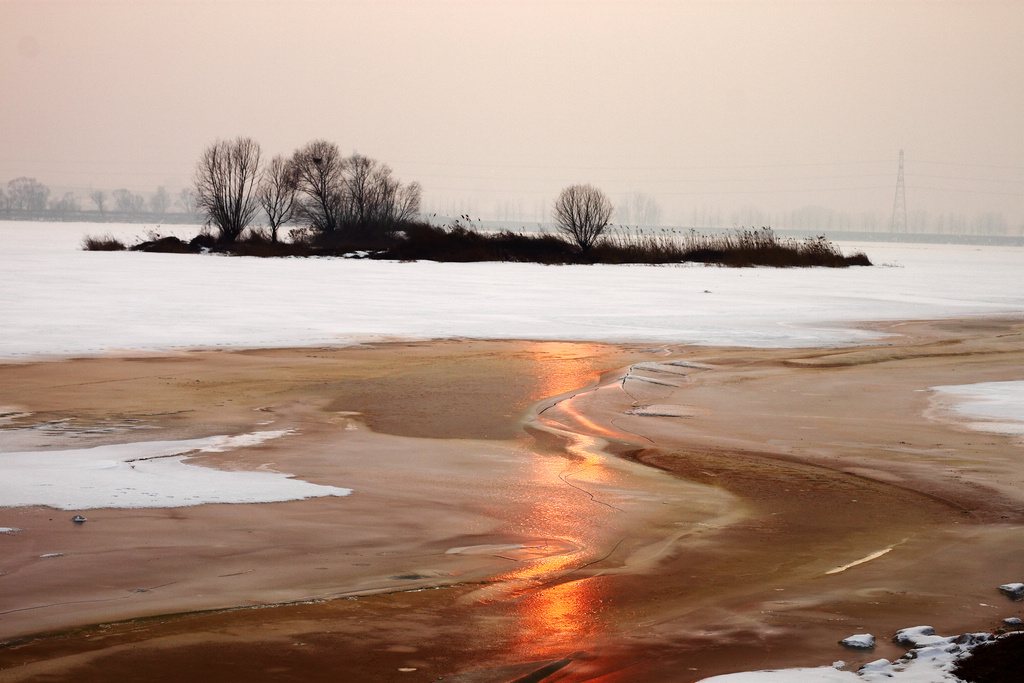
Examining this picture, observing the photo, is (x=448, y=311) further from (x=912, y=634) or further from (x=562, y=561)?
(x=912, y=634)

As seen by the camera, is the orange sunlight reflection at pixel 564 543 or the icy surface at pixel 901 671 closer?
the icy surface at pixel 901 671

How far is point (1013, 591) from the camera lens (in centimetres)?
444

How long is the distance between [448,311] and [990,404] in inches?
488

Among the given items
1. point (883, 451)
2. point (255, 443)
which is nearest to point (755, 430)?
point (883, 451)

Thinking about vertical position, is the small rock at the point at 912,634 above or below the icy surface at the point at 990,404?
below

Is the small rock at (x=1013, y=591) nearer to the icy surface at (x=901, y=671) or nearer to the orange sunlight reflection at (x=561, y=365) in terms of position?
the icy surface at (x=901, y=671)

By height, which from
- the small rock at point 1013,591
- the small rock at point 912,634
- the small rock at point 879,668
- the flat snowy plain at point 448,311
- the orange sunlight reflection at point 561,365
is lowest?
the small rock at point 1013,591

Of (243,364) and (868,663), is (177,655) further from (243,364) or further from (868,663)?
(243,364)

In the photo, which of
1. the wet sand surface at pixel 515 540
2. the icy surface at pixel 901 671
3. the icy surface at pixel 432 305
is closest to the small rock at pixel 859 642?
the wet sand surface at pixel 515 540

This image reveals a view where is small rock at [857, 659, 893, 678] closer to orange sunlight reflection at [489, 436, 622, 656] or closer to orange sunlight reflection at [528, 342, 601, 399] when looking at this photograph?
orange sunlight reflection at [489, 436, 622, 656]

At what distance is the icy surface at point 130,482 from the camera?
5785 mm

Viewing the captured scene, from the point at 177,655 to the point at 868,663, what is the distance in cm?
252

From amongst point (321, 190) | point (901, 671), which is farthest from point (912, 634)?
point (321, 190)

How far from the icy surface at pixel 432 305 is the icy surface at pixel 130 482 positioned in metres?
6.50
